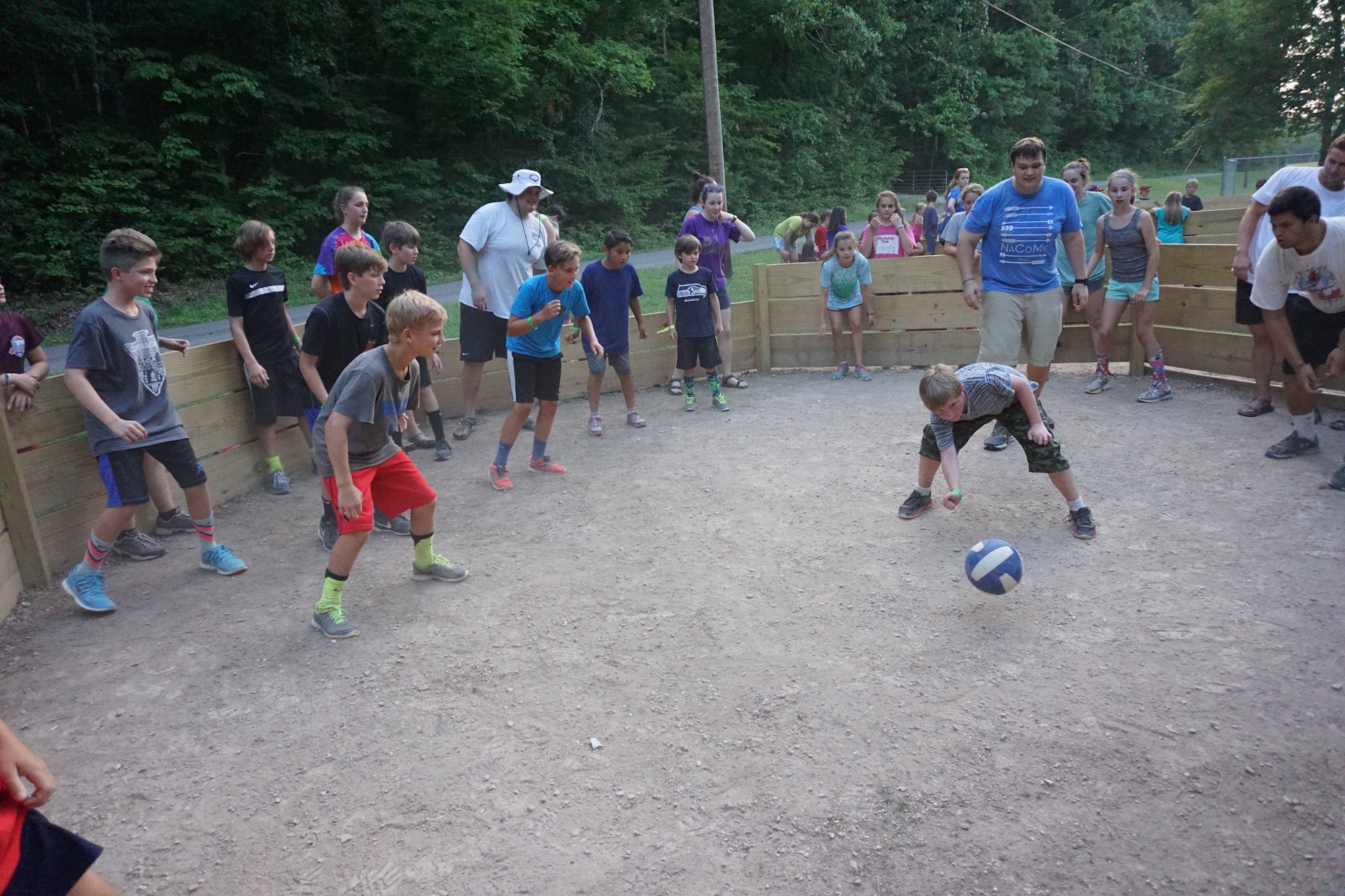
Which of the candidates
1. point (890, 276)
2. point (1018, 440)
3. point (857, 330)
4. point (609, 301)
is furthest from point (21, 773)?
point (890, 276)

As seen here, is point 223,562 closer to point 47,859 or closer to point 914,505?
point 47,859

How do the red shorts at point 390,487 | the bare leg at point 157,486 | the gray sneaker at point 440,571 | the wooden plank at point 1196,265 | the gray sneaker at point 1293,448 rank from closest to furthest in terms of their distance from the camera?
the red shorts at point 390,487 → the gray sneaker at point 440,571 → the bare leg at point 157,486 → the gray sneaker at point 1293,448 → the wooden plank at point 1196,265

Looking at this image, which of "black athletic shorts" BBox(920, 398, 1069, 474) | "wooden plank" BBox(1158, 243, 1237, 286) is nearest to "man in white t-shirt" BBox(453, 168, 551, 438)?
"black athletic shorts" BBox(920, 398, 1069, 474)

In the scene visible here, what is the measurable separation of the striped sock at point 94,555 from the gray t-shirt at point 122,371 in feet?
1.53

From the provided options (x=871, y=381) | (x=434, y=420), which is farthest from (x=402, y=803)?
(x=871, y=381)

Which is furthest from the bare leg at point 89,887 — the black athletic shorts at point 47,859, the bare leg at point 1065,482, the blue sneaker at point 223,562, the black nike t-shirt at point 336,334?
the bare leg at point 1065,482

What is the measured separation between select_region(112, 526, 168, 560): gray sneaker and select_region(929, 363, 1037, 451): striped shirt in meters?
4.74

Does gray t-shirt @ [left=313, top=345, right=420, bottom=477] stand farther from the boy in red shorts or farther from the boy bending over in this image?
the boy bending over

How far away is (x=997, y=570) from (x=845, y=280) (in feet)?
18.6

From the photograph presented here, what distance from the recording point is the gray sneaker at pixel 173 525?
19.2 ft

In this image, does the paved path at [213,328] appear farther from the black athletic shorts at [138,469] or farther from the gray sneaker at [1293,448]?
the gray sneaker at [1293,448]

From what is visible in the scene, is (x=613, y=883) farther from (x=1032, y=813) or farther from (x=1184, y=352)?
(x=1184, y=352)

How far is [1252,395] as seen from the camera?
755 centimetres

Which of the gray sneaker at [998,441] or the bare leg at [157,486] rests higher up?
the bare leg at [157,486]
